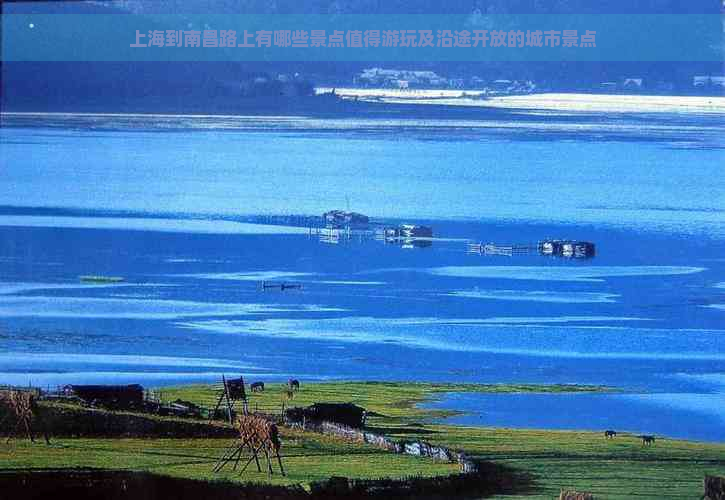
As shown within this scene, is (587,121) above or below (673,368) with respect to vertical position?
above

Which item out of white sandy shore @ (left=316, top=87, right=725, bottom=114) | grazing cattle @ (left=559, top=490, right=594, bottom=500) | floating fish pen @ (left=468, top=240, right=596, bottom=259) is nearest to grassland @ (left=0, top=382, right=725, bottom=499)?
grazing cattle @ (left=559, top=490, right=594, bottom=500)

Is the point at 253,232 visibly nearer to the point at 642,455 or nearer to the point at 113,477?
the point at 113,477

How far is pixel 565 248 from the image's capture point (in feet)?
30.1

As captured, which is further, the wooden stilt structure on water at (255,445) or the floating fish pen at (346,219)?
the floating fish pen at (346,219)

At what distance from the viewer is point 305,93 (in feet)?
31.4

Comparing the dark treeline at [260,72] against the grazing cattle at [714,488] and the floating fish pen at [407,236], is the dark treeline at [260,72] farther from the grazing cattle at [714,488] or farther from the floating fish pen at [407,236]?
the grazing cattle at [714,488]

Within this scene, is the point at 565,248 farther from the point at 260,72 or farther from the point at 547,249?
the point at 260,72

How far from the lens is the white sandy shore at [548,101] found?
9234mm

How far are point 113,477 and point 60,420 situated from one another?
0.41m

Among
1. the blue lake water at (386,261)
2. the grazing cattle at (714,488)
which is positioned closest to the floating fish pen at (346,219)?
the blue lake water at (386,261)

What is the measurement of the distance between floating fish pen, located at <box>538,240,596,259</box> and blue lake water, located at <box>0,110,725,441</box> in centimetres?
4

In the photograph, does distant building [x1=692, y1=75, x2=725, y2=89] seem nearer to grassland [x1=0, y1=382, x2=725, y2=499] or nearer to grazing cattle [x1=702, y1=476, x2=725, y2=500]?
grassland [x1=0, y1=382, x2=725, y2=499]

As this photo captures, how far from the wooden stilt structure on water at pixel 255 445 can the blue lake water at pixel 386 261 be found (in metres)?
0.30

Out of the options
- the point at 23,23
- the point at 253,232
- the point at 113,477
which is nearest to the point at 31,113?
the point at 23,23
